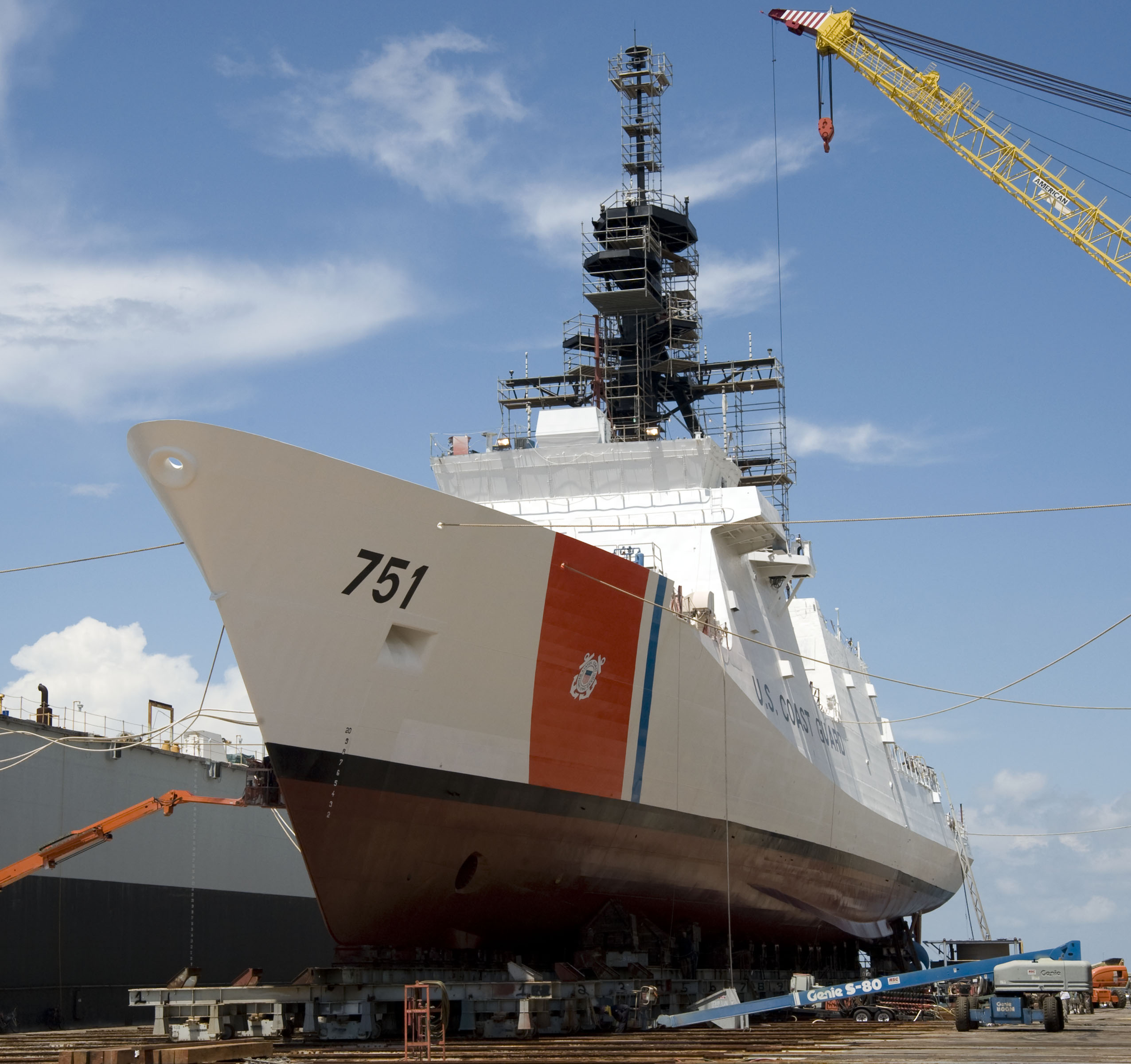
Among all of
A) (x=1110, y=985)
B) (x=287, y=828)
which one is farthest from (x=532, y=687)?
(x=1110, y=985)

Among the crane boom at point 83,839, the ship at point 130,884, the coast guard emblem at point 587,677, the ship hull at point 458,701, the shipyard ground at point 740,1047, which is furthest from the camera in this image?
the ship at point 130,884

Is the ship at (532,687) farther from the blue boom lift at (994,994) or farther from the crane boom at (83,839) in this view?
the crane boom at (83,839)

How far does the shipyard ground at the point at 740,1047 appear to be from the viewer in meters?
10.0

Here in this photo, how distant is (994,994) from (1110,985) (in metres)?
6.98

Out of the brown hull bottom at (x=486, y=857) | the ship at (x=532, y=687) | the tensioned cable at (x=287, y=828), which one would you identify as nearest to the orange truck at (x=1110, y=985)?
the ship at (x=532, y=687)

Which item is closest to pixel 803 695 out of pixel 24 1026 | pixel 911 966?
pixel 911 966

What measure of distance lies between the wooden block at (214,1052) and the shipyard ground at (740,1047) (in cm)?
20

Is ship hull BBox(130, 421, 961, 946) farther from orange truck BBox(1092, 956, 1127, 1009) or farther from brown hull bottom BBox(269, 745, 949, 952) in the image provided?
orange truck BBox(1092, 956, 1127, 1009)

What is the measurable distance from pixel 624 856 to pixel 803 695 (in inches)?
259

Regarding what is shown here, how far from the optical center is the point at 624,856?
14.1 m

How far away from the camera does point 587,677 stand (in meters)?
13.3

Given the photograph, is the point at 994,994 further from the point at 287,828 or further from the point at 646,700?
the point at 287,828

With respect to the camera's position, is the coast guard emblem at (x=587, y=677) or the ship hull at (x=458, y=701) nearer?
the ship hull at (x=458, y=701)

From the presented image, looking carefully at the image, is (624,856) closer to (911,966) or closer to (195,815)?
(195,815)
